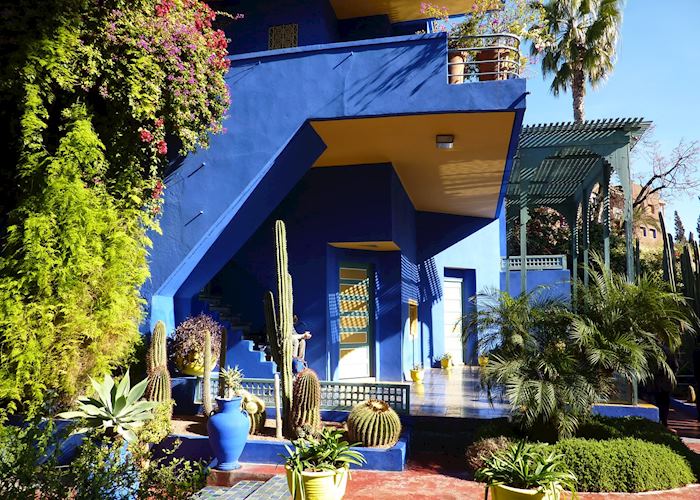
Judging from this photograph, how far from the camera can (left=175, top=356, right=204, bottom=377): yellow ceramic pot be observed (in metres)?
9.20

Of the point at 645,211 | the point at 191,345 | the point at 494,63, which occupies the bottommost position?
the point at 191,345

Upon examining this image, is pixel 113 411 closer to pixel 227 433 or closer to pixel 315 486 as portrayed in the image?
pixel 227 433

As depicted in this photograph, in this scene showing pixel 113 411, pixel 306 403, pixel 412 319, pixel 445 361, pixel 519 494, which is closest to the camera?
pixel 519 494

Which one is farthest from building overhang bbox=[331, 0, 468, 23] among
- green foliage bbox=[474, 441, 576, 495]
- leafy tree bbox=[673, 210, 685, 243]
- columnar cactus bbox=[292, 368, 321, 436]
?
leafy tree bbox=[673, 210, 685, 243]

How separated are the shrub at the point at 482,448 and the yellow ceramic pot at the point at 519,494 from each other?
87.2 inches

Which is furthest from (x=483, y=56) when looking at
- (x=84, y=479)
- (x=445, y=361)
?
(x=445, y=361)

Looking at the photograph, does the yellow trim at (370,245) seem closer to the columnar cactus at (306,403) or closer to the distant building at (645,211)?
the columnar cactus at (306,403)

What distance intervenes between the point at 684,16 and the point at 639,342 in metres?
5.49

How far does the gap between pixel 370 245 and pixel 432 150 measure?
2.61 meters

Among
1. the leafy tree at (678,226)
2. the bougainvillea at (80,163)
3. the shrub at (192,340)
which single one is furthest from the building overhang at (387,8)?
the leafy tree at (678,226)

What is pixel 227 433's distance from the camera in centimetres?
718

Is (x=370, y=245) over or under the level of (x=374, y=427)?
over

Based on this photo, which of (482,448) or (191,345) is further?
(191,345)

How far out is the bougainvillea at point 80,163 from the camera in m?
7.29
